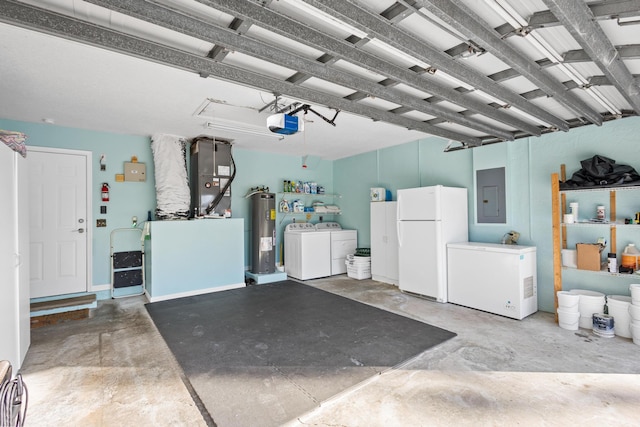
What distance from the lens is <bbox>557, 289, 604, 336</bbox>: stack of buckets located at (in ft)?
11.4

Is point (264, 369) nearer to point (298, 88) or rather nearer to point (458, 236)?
point (298, 88)

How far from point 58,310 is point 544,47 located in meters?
5.81

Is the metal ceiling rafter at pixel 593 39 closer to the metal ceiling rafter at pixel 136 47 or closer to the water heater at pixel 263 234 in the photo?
the metal ceiling rafter at pixel 136 47

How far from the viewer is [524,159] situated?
4383 mm

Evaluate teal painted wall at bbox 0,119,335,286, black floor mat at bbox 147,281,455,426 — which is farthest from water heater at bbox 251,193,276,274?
black floor mat at bbox 147,281,455,426

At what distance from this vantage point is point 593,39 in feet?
6.39

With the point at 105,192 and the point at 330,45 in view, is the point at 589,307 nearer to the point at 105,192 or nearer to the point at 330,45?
the point at 330,45

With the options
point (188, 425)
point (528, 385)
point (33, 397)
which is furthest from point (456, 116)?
point (33, 397)

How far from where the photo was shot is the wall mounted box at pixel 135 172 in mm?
5129

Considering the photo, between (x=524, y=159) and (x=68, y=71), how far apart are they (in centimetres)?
542

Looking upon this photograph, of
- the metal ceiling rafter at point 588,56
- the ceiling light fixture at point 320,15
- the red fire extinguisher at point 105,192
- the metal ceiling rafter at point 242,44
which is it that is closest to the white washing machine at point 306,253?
the red fire extinguisher at point 105,192

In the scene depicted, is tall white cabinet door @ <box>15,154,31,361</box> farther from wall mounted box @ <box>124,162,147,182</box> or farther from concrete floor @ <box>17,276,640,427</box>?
wall mounted box @ <box>124,162,147,182</box>

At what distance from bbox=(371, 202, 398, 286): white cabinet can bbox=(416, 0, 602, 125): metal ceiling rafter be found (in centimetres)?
294

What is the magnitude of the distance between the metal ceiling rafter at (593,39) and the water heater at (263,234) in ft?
16.3
